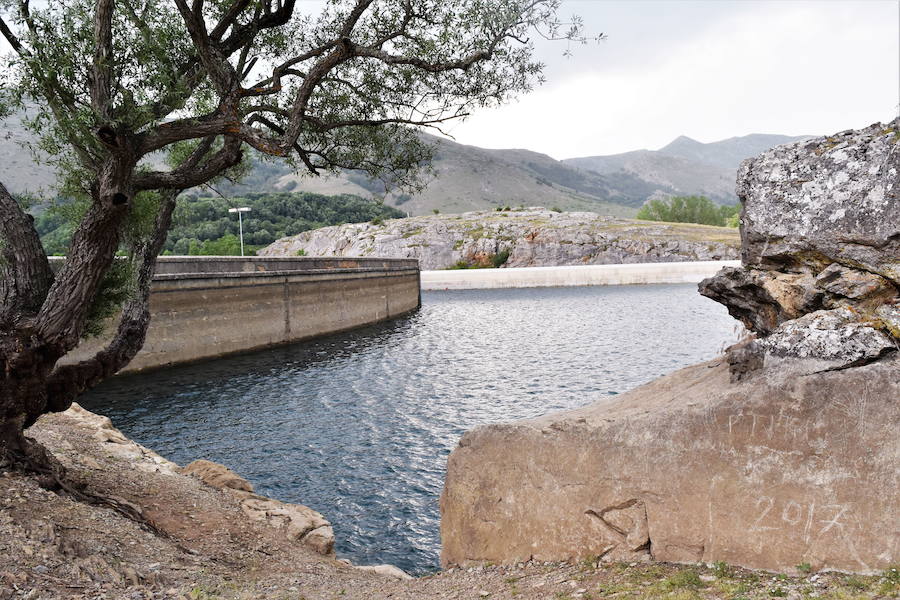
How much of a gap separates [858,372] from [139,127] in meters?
8.50

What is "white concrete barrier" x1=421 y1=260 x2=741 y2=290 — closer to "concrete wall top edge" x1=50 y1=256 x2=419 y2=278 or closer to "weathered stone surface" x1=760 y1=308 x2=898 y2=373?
"concrete wall top edge" x1=50 y1=256 x2=419 y2=278

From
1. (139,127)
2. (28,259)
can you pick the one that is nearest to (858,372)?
(139,127)

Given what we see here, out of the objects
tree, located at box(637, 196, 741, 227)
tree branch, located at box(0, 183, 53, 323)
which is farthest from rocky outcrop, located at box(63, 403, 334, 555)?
tree, located at box(637, 196, 741, 227)

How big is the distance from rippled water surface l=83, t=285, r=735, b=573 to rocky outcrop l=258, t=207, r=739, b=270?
53.1 metres

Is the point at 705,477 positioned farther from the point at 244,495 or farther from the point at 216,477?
the point at 216,477

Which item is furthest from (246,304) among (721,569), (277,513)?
(721,569)

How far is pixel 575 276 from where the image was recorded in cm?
8175

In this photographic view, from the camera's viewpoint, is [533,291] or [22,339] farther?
[533,291]

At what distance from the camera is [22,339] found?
776cm

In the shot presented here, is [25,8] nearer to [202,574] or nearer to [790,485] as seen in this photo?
[202,574]

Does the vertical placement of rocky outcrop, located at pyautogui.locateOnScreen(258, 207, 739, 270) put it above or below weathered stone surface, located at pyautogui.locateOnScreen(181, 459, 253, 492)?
above

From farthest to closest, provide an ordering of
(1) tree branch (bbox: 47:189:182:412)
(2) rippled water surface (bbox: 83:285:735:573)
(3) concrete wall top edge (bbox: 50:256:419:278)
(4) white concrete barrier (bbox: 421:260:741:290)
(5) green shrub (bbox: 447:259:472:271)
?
(5) green shrub (bbox: 447:259:472:271), (4) white concrete barrier (bbox: 421:260:741:290), (3) concrete wall top edge (bbox: 50:256:419:278), (2) rippled water surface (bbox: 83:285:735:573), (1) tree branch (bbox: 47:189:182:412)

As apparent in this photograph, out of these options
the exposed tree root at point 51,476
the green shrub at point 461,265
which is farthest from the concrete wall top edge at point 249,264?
the green shrub at point 461,265

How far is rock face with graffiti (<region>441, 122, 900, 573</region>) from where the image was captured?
4.86 metres
